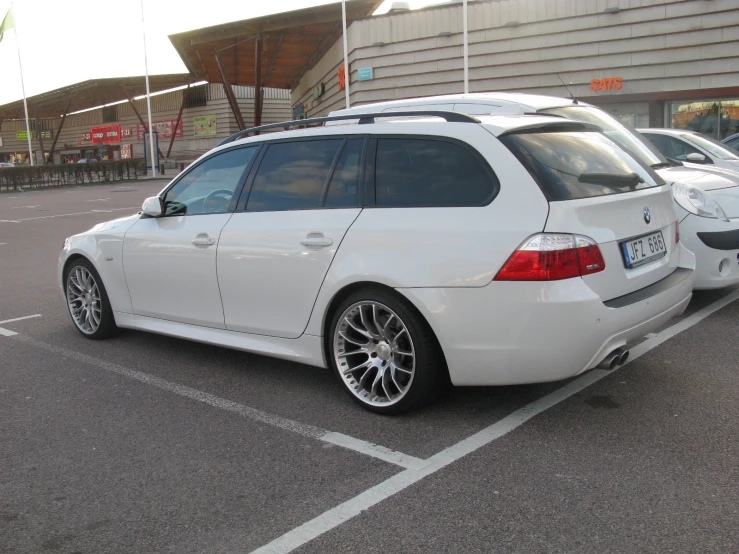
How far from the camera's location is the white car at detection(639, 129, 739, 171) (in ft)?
26.9

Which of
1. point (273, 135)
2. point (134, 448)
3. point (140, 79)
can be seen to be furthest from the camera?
point (140, 79)

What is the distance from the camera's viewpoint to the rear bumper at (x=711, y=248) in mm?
5883

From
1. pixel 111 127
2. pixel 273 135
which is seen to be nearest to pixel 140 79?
pixel 111 127

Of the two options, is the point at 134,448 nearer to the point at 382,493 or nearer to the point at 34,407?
the point at 34,407

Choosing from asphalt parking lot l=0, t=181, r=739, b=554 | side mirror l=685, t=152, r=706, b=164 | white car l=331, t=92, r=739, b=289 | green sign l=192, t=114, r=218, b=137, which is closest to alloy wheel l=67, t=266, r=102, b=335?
asphalt parking lot l=0, t=181, r=739, b=554

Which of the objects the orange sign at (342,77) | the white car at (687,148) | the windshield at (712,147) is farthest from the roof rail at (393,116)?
the orange sign at (342,77)

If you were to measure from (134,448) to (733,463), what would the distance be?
9.33 feet

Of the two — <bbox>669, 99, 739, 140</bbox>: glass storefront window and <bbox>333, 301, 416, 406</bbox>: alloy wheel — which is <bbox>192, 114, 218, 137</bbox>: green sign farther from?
<bbox>333, 301, 416, 406</bbox>: alloy wheel

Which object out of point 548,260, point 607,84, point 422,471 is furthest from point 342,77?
point 422,471

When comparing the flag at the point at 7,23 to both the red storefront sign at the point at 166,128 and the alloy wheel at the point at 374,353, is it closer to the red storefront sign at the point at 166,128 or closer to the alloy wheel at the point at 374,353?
the red storefront sign at the point at 166,128

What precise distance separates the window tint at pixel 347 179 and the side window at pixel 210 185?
80 cm

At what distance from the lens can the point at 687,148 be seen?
8.35 m

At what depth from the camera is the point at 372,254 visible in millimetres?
3973

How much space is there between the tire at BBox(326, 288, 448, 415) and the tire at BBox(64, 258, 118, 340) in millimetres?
2437
